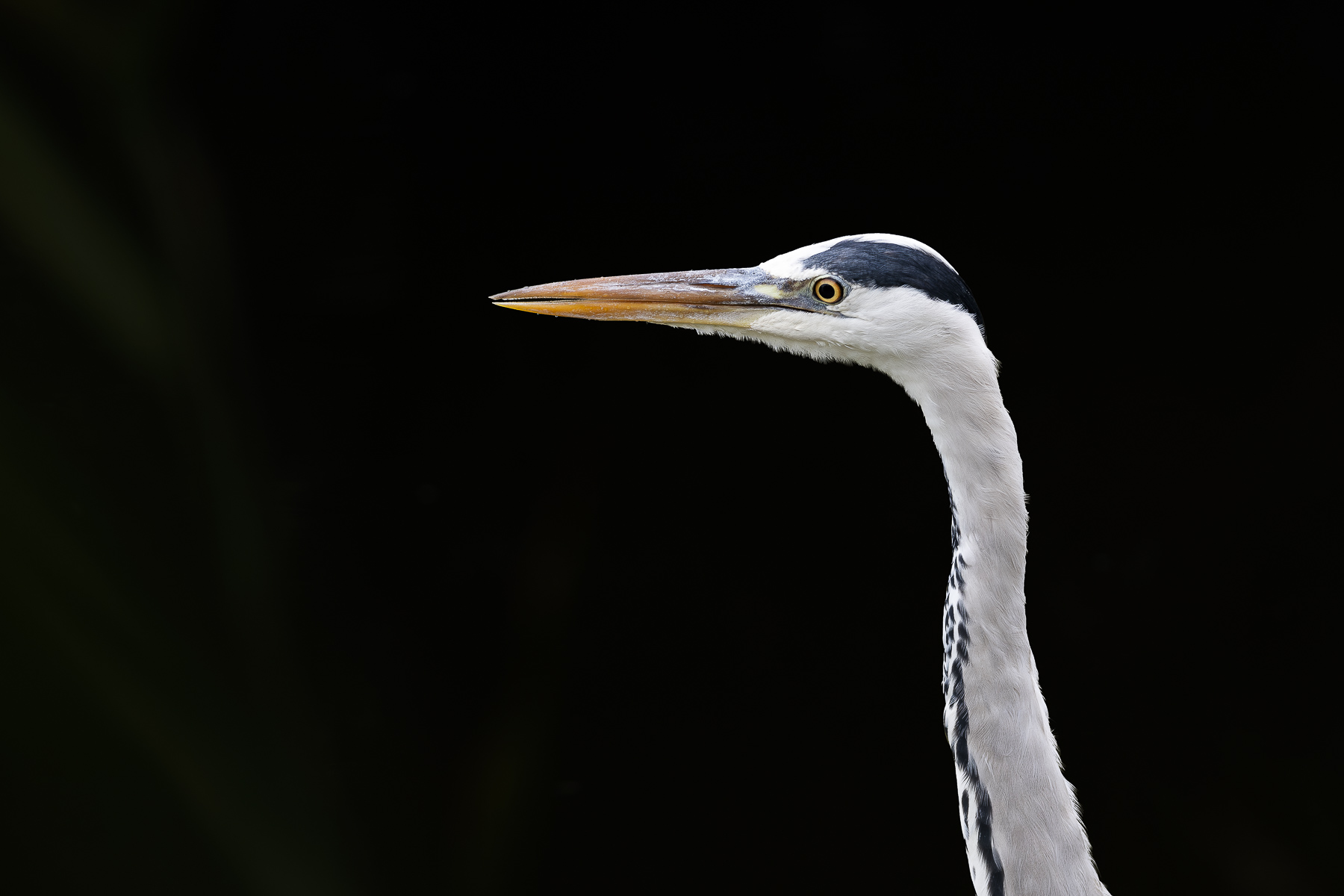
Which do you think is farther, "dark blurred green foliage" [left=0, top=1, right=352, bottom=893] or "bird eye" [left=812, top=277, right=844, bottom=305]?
"dark blurred green foliage" [left=0, top=1, right=352, bottom=893]

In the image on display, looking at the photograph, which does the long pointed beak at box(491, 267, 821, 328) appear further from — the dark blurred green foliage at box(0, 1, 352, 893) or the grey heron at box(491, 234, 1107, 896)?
the dark blurred green foliage at box(0, 1, 352, 893)

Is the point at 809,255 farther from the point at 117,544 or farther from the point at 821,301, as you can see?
the point at 117,544

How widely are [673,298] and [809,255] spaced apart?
0.13 metres

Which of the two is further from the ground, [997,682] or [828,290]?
[828,290]

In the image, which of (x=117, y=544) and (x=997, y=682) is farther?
(x=117, y=544)

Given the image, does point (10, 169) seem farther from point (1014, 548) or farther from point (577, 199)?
point (1014, 548)

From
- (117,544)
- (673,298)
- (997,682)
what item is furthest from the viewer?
(117,544)

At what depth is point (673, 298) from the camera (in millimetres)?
833

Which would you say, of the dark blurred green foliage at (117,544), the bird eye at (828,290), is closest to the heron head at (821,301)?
the bird eye at (828,290)

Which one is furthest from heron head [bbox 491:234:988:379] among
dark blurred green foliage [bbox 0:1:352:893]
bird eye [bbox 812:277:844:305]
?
dark blurred green foliage [bbox 0:1:352:893]

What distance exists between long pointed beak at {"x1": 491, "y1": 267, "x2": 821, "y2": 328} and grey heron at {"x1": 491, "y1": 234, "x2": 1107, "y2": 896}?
0.24 feet

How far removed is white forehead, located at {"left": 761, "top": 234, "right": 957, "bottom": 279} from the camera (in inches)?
30.7

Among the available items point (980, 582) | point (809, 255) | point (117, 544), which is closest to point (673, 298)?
point (809, 255)

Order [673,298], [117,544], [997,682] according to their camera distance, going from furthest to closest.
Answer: [117,544] < [673,298] < [997,682]
